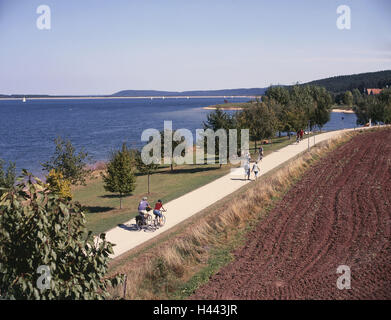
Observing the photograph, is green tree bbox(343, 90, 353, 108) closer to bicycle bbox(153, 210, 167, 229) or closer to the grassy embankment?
the grassy embankment

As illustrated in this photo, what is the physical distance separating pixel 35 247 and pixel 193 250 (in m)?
8.28

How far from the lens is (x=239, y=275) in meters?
11.3

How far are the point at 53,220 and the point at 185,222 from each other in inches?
454

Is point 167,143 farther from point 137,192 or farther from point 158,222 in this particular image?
point 158,222

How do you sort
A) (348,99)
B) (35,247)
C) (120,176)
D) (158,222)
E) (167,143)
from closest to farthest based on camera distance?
(35,247) → (158,222) → (120,176) → (167,143) → (348,99)

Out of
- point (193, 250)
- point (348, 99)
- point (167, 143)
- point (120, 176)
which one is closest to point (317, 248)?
point (193, 250)

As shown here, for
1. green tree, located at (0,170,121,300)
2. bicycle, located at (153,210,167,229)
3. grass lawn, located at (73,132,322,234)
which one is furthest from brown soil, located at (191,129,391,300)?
grass lawn, located at (73,132,322,234)

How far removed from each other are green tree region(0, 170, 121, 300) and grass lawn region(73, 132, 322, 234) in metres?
10.7

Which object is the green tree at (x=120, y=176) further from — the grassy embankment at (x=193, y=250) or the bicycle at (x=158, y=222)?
the bicycle at (x=158, y=222)

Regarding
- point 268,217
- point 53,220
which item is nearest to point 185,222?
point 268,217

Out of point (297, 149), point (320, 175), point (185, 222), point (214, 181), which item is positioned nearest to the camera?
point (185, 222)

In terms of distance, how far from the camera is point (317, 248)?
13.0 meters

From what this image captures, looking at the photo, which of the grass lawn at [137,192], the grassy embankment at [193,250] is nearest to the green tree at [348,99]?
the grass lawn at [137,192]
